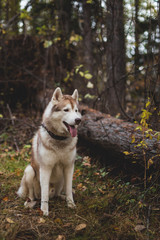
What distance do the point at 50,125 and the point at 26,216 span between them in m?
1.31

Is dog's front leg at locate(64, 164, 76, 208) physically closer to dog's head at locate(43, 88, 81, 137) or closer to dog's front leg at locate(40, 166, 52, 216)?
dog's front leg at locate(40, 166, 52, 216)

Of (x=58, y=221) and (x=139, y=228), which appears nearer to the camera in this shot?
(x=139, y=228)

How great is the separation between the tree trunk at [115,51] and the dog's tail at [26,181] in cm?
302

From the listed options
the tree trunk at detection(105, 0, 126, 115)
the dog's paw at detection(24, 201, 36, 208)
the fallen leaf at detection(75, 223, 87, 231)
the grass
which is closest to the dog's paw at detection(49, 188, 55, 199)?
the grass

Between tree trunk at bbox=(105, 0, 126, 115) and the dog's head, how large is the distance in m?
2.36

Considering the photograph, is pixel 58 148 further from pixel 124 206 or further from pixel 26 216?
pixel 124 206

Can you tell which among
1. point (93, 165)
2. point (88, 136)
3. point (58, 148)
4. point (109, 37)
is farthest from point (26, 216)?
point (109, 37)

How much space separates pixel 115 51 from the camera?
20.1 feet

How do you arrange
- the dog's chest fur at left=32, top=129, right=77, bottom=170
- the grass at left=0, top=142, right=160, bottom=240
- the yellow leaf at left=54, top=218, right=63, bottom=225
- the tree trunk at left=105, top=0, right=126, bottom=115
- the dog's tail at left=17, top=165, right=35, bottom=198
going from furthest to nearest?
the tree trunk at left=105, top=0, right=126, bottom=115
the dog's tail at left=17, top=165, right=35, bottom=198
the dog's chest fur at left=32, top=129, right=77, bottom=170
the yellow leaf at left=54, top=218, right=63, bottom=225
the grass at left=0, top=142, right=160, bottom=240

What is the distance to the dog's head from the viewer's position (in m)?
3.07

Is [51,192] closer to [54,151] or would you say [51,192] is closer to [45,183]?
[45,183]

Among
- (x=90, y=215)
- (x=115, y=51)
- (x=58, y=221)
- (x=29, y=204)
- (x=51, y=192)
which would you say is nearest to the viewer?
(x=58, y=221)

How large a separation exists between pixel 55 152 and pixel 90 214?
3.27ft

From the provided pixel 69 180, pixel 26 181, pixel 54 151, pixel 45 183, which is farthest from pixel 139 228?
pixel 26 181
